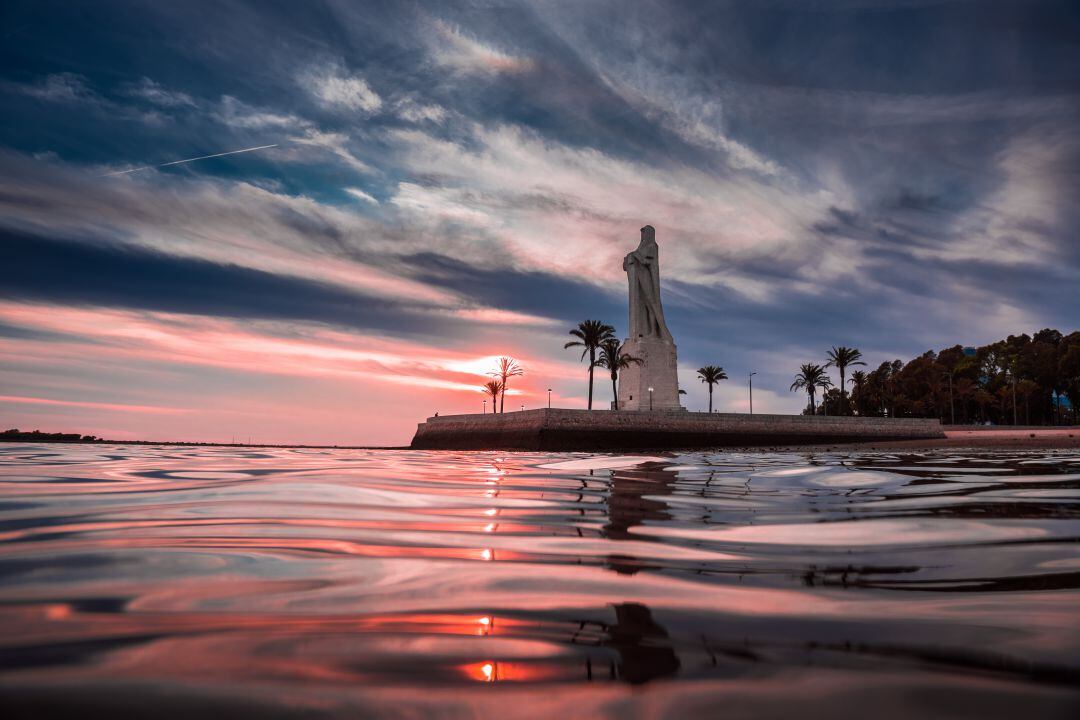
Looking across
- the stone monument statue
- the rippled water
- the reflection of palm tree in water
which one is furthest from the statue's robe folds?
the rippled water

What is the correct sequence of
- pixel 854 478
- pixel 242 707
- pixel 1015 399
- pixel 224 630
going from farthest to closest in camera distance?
pixel 1015 399, pixel 854 478, pixel 224 630, pixel 242 707

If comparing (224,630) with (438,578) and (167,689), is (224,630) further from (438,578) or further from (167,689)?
(438,578)

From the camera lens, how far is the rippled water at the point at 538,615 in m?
0.90

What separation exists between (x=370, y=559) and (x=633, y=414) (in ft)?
124

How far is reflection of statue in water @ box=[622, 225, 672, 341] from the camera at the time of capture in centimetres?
5375

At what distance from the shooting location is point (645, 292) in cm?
5450

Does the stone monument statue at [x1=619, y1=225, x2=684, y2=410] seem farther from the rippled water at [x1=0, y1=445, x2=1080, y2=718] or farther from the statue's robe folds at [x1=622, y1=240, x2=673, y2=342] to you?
the rippled water at [x1=0, y1=445, x2=1080, y2=718]

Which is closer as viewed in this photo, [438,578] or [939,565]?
[438,578]

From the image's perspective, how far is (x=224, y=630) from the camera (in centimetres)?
121

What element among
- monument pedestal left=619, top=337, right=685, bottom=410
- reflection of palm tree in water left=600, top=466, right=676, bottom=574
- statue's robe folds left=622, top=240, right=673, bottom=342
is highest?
statue's robe folds left=622, top=240, right=673, bottom=342

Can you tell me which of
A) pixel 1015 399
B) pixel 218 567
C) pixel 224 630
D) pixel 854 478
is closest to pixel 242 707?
pixel 224 630

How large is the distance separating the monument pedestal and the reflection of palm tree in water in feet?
151

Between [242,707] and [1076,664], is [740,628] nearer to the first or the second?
[1076,664]

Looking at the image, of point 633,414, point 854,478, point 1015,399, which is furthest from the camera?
point 1015,399
